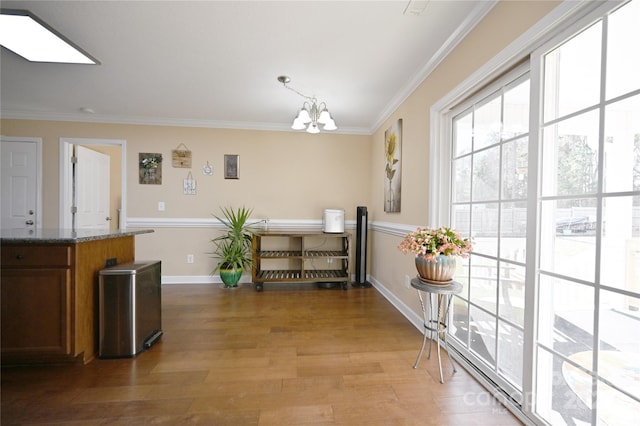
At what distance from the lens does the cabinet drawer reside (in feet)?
4.99

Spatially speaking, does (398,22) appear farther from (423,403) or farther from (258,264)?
(258,264)

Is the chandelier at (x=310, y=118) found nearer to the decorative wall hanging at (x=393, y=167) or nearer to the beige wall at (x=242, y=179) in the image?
the decorative wall hanging at (x=393, y=167)

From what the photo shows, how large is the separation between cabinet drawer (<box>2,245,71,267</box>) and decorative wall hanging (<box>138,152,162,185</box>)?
2.15 m

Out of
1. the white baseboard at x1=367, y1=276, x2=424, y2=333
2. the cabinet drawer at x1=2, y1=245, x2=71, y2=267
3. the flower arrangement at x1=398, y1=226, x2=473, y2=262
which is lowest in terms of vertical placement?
the white baseboard at x1=367, y1=276, x2=424, y2=333

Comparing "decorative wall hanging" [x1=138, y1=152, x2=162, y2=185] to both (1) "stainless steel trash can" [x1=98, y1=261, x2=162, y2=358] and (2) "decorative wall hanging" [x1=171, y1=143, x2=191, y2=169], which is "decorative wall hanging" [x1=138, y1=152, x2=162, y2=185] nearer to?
(2) "decorative wall hanging" [x1=171, y1=143, x2=191, y2=169]

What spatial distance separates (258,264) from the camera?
11.2 ft

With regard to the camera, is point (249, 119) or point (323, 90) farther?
point (249, 119)

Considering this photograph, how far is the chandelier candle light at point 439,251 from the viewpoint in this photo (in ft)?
4.73

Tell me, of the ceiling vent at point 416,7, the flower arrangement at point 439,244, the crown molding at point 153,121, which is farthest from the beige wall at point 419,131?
the crown molding at point 153,121

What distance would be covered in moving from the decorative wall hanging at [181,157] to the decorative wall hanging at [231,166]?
1.69ft

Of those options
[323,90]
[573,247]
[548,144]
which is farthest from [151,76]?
[573,247]

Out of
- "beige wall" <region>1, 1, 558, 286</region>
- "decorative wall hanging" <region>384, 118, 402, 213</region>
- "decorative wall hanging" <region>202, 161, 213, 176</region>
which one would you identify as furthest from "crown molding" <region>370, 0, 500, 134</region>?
"decorative wall hanging" <region>202, 161, 213, 176</region>

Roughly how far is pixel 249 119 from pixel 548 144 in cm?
321

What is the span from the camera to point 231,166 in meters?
3.63
